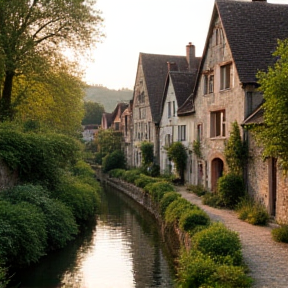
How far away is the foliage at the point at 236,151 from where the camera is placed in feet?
71.8

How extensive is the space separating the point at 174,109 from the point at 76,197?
1582 cm

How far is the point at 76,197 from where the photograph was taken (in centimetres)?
2275

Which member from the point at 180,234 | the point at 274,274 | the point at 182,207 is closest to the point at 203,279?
the point at 274,274

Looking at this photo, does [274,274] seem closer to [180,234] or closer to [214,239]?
[214,239]

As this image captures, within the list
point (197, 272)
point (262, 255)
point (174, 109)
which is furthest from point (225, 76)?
point (197, 272)

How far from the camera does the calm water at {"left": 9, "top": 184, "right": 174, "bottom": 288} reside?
14219mm

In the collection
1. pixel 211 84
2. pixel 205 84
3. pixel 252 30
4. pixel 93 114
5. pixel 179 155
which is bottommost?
pixel 179 155

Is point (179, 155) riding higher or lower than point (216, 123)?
lower

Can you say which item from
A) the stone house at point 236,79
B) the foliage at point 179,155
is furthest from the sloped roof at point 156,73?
the stone house at point 236,79

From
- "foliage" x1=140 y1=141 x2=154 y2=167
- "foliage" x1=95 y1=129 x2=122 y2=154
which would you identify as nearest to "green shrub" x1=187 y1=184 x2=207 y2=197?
"foliage" x1=140 y1=141 x2=154 y2=167

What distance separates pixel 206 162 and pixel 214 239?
50.6ft

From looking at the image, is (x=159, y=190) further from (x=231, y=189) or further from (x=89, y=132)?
(x=89, y=132)

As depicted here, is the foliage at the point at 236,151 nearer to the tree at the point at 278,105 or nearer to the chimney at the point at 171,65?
the tree at the point at 278,105

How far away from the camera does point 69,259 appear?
17016mm
